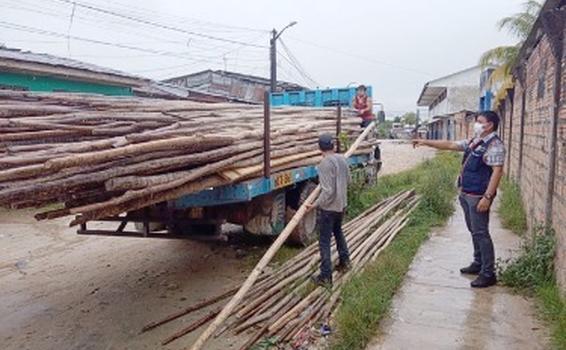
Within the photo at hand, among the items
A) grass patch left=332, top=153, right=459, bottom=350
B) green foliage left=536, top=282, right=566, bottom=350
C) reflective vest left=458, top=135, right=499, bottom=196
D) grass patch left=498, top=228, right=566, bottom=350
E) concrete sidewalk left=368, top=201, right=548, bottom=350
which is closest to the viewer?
green foliage left=536, top=282, right=566, bottom=350

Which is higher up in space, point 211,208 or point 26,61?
point 26,61

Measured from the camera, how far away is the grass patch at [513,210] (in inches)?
295

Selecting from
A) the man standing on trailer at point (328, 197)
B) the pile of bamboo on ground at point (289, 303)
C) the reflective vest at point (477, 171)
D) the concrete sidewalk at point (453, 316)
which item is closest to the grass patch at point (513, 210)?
the concrete sidewalk at point (453, 316)

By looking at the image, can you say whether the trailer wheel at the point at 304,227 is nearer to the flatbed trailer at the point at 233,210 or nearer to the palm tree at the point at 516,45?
the flatbed trailer at the point at 233,210

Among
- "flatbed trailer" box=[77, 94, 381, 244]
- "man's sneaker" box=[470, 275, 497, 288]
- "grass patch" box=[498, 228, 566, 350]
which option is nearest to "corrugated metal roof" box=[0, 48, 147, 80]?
A: "flatbed trailer" box=[77, 94, 381, 244]

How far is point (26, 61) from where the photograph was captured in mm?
10547

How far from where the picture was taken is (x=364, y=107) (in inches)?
398

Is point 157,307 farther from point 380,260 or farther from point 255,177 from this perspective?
point 380,260

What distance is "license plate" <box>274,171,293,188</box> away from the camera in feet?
19.2

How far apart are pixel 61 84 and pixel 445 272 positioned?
33.6ft

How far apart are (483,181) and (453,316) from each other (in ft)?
4.59

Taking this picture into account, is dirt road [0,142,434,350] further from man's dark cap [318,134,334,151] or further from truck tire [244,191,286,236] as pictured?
man's dark cap [318,134,334,151]

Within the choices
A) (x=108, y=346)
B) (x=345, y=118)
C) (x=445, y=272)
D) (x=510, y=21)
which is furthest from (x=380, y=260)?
(x=510, y=21)

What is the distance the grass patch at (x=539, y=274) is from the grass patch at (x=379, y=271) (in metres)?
1.09
